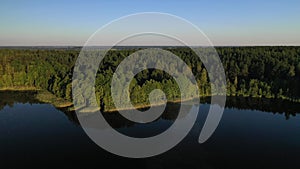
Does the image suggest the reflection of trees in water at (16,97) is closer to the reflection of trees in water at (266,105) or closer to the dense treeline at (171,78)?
the dense treeline at (171,78)

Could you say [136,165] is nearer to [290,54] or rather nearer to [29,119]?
[29,119]

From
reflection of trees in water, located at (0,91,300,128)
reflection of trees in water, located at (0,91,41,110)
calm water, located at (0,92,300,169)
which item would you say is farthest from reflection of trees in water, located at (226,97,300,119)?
reflection of trees in water, located at (0,91,41,110)

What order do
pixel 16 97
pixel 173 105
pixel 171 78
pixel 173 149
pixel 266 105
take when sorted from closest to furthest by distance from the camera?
pixel 173 149 → pixel 173 105 → pixel 266 105 → pixel 171 78 → pixel 16 97

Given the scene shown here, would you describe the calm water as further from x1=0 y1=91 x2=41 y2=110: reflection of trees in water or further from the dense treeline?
the dense treeline

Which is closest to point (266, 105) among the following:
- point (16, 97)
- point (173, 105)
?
point (173, 105)

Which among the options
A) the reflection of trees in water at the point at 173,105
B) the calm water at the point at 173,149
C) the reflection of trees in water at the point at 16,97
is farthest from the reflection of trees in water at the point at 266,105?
the reflection of trees in water at the point at 16,97

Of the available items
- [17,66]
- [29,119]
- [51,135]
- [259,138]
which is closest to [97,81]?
[29,119]

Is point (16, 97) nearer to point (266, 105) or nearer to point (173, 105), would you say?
point (173, 105)
